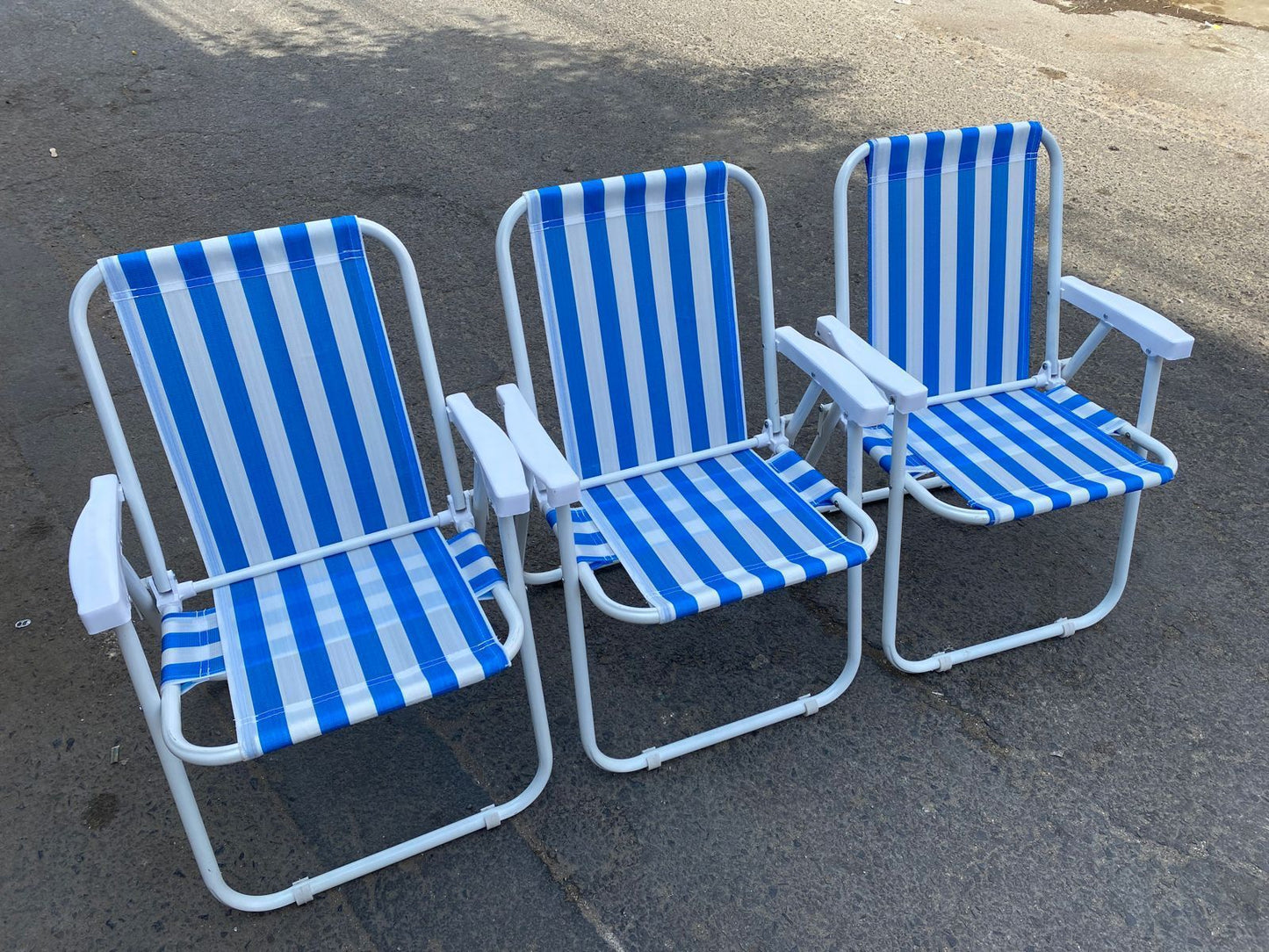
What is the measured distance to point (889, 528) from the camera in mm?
2555

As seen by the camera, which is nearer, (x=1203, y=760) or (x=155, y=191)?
(x=1203, y=760)

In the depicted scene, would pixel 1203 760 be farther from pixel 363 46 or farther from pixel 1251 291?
pixel 363 46

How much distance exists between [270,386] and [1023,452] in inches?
70.0

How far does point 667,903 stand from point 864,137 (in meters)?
4.37

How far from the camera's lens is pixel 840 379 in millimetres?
2359

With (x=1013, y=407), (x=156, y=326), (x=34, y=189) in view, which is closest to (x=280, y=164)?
(x=34, y=189)

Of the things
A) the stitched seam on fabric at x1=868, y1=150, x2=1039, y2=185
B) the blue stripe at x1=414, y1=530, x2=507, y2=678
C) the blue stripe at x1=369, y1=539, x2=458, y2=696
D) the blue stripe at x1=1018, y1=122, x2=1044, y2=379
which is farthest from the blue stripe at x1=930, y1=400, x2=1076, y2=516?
the blue stripe at x1=369, y1=539, x2=458, y2=696

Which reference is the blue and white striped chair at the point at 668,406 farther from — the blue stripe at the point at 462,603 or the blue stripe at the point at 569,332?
the blue stripe at the point at 462,603

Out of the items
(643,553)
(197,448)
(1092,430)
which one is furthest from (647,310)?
(1092,430)

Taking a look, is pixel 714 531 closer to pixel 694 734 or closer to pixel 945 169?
pixel 694 734

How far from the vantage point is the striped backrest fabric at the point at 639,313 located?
2.50 m

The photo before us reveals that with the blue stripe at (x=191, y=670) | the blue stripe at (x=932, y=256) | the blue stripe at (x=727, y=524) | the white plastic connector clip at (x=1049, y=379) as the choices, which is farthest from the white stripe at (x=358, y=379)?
the white plastic connector clip at (x=1049, y=379)

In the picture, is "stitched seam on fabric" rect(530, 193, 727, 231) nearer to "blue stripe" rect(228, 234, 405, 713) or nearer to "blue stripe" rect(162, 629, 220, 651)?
"blue stripe" rect(228, 234, 405, 713)

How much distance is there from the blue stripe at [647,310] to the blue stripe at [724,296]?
0.51ft
